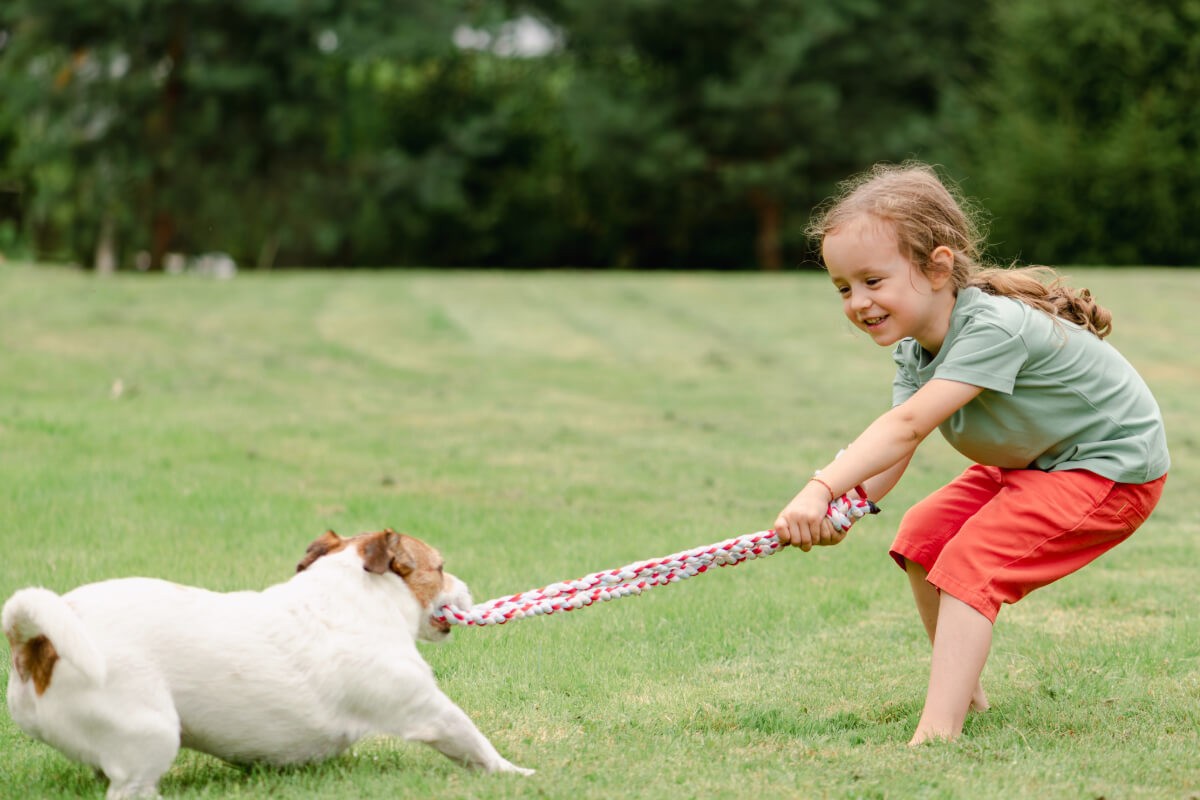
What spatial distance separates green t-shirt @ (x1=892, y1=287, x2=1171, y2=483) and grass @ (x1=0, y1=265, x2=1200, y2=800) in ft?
2.79

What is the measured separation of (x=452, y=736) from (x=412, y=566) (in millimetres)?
502

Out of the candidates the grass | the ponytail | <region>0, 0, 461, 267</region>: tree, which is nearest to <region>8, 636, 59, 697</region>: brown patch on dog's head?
the grass

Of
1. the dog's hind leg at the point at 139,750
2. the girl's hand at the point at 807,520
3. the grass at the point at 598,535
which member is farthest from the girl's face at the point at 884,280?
the dog's hind leg at the point at 139,750

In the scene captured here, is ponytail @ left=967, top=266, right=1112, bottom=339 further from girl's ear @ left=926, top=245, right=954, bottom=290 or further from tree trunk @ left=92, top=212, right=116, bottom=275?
tree trunk @ left=92, top=212, right=116, bottom=275

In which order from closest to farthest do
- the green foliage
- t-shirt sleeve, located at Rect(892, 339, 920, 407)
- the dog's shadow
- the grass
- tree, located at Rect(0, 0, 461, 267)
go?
the dog's shadow
the grass
t-shirt sleeve, located at Rect(892, 339, 920, 407)
the green foliage
tree, located at Rect(0, 0, 461, 267)

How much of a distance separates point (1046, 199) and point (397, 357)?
21912 millimetres

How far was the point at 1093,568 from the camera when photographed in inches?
273

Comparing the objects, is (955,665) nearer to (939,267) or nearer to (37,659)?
(939,267)

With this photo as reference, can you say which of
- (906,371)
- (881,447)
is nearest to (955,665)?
(881,447)

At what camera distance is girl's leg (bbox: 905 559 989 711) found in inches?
183

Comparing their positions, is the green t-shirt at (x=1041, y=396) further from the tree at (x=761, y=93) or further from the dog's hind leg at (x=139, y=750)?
the tree at (x=761, y=93)

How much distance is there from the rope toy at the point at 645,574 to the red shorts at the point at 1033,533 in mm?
320

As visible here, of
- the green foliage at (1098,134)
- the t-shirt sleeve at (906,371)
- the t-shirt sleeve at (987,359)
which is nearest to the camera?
the t-shirt sleeve at (987,359)

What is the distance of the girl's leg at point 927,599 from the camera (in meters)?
4.66
